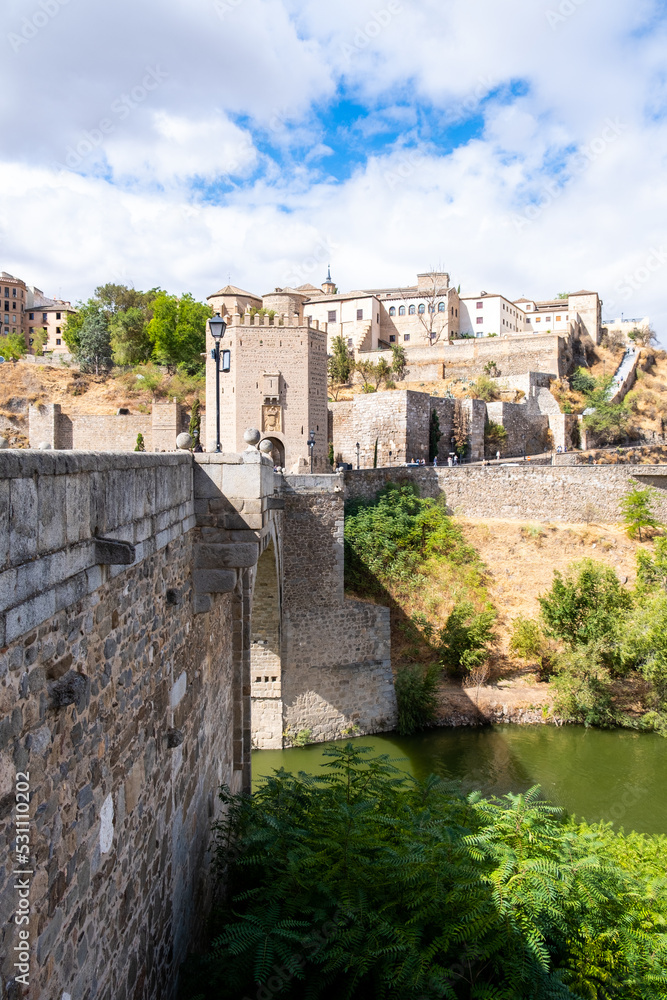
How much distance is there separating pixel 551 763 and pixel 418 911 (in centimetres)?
1136

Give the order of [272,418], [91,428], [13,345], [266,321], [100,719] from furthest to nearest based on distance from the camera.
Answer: [13,345], [91,428], [272,418], [266,321], [100,719]

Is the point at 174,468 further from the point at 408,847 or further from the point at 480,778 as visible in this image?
the point at 480,778

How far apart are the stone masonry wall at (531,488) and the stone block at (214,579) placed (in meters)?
17.3

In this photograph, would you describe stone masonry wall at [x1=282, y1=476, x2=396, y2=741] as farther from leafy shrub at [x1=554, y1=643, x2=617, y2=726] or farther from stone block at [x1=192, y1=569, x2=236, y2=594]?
stone block at [x1=192, y1=569, x2=236, y2=594]

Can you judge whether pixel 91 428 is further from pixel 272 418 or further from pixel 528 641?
pixel 528 641

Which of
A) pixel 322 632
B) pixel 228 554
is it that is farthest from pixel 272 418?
pixel 228 554

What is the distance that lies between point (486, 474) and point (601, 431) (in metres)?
16.6

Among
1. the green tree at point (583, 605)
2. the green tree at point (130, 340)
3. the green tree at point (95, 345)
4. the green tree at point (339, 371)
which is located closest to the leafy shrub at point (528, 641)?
the green tree at point (583, 605)

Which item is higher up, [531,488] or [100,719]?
[531,488]

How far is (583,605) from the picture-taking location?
1825cm

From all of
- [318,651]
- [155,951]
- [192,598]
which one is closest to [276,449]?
[318,651]

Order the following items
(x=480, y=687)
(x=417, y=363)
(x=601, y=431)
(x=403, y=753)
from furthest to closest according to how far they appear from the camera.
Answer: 1. (x=417, y=363)
2. (x=601, y=431)
3. (x=480, y=687)
4. (x=403, y=753)

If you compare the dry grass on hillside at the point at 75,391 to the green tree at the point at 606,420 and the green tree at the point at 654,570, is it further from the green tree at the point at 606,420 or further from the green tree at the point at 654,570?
the green tree at the point at 654,570

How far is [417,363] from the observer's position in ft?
144
